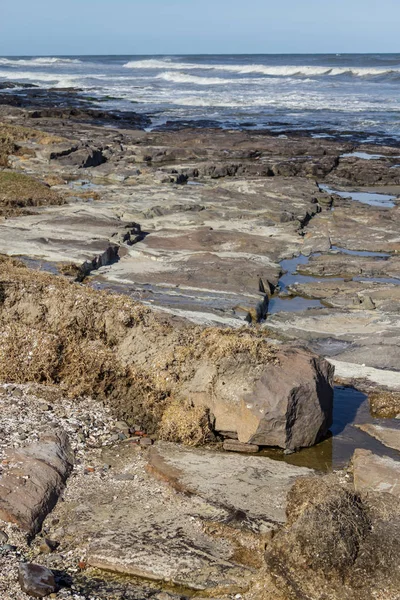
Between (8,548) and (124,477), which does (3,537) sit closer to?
(8,548)

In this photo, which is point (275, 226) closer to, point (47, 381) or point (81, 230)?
point (81, 230)

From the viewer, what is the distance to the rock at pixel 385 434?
847 cm

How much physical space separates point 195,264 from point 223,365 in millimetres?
7055

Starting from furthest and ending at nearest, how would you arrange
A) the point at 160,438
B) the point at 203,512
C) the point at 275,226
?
the point at 275,226 → the point at 160,438 → the point at 203,512

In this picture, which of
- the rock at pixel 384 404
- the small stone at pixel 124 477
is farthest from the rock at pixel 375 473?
the small stone at pixel 124 477

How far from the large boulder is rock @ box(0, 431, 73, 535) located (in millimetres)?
1685

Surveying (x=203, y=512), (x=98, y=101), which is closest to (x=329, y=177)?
(x=203, y=512)

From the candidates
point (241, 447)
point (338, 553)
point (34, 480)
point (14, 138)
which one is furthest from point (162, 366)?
point (14, 138)

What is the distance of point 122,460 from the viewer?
301 inches

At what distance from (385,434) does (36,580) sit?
14.8 ft

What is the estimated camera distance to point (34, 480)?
272 inches

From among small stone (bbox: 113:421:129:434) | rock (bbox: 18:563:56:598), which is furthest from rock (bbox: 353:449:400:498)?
rock (bbox: 18:563:56:598)

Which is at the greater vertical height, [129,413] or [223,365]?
[223,365]

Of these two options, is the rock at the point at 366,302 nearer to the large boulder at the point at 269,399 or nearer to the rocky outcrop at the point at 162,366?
the rocky outcrop at the point at 162,366
